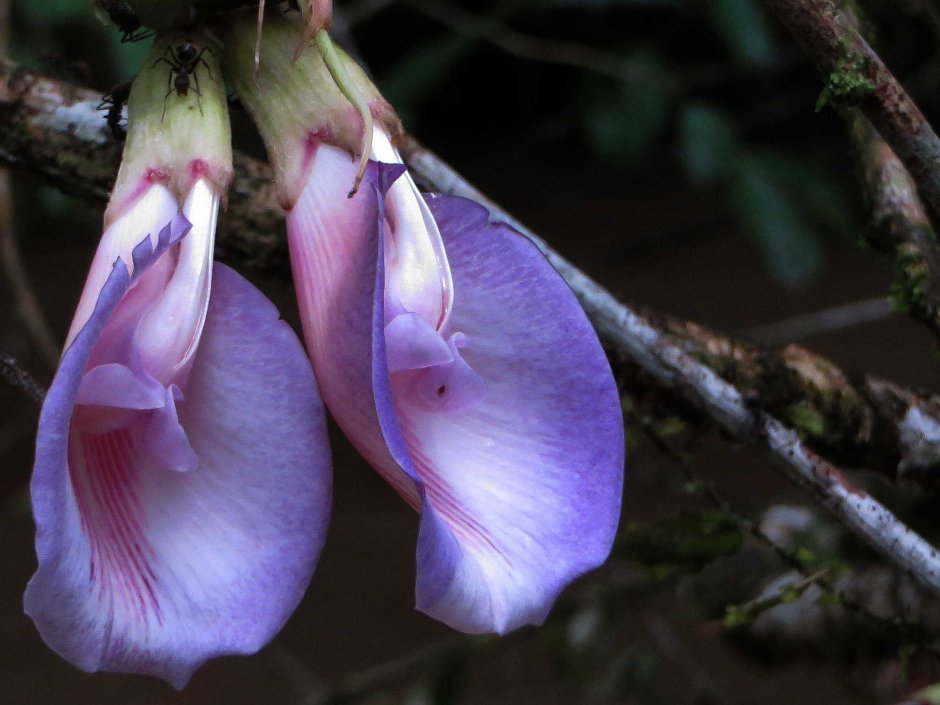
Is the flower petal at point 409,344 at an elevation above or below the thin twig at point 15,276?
above

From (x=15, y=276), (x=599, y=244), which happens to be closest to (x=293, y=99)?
(x=15, y=276)

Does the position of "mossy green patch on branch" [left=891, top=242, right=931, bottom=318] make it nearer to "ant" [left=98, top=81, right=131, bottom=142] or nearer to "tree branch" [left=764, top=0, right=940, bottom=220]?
"tree branch" [left=764, top=0, right=940, bottom=220]

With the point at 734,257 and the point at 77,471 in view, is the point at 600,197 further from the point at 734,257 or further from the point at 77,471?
the point at 77,471

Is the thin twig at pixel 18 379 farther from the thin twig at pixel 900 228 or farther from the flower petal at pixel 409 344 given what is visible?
the thin twig at pixel 900 228

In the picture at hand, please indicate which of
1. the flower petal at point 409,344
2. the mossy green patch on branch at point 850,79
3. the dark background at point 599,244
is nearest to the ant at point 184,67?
the flower petal at point 409,344

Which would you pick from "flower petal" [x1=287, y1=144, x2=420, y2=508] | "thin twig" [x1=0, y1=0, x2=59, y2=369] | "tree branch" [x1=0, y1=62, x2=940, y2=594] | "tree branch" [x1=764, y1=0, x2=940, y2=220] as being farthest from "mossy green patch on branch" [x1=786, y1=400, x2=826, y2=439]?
"thin twig" [x1=0, y1=0, x2=59, y2=369]

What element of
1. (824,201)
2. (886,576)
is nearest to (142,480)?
(886,576)
